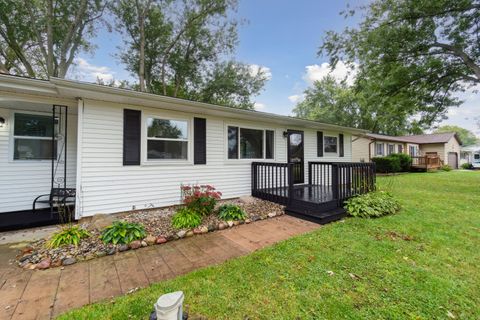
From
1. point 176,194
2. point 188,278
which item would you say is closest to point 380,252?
point 188,278

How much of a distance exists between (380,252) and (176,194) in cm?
434

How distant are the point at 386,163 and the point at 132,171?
54.2 ft

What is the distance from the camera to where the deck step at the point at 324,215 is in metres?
4.45

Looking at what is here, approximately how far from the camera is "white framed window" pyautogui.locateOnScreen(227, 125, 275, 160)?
620cm

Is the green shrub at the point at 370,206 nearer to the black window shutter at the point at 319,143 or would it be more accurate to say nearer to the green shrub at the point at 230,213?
the green shrub at the point at 230,213

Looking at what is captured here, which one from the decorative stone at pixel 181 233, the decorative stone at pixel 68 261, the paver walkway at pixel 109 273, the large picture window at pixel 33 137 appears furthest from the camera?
the large picture window at pixel 33 137

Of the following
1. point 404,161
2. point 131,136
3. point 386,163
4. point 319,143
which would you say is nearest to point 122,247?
point 131,136

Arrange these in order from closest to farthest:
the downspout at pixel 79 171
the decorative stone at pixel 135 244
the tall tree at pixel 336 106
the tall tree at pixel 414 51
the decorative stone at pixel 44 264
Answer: the decorative stone at pixel 44 264, the decorative stone at pixel 135 244, the downspout at pixel 79 171, the tall tree at pixel 414 51, the tall tree at pixel 336 106

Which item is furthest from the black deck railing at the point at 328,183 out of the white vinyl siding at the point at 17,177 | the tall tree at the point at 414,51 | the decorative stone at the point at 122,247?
the tall tree at the point at 414,51

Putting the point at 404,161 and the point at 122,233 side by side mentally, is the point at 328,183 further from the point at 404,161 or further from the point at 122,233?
the point at 404,161

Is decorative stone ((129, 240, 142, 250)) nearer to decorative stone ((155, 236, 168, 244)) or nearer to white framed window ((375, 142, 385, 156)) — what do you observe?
decorative stone ((155, 236, 168, 244))

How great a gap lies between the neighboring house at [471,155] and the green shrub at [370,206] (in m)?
28.9

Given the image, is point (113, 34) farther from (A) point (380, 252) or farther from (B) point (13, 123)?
(A) point (380, 252)

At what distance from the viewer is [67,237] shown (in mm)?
3227
